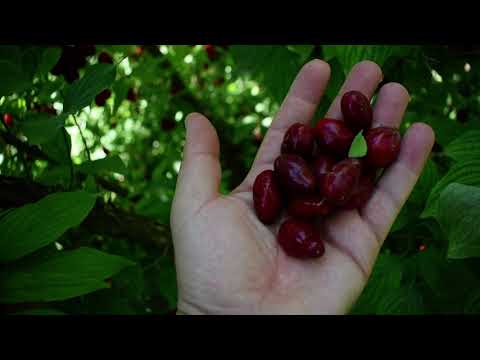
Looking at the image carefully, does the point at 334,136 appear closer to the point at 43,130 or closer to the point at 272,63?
the point at 272,63

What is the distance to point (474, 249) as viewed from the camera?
978 mm

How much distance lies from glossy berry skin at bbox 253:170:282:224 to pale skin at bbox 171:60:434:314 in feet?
0.09

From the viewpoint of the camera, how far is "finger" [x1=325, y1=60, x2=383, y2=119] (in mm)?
1571

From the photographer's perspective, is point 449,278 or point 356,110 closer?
point 449,278

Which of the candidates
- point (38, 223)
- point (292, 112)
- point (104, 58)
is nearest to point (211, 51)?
point (104, 58)

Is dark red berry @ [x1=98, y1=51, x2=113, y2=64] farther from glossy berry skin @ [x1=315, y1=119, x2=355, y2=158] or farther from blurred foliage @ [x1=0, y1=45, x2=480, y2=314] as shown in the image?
glossy berry skin @ [x1=315, y1=119, x2=355, y2=158]

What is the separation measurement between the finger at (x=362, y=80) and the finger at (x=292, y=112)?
0.08 meters

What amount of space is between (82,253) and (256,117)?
2.78 m

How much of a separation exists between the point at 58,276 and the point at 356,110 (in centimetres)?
111

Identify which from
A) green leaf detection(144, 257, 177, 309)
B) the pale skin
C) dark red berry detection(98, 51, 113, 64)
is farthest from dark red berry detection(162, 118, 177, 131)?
the pale skin

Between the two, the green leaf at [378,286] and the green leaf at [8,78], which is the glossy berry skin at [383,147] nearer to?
the green leaf at [378,286]

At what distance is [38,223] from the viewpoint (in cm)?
91

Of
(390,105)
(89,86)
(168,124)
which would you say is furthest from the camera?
(168,124)

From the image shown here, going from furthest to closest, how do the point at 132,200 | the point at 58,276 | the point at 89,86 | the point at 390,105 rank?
1. the point at 132,200
2. the point at 390,105
3. the point at 89,86
4. the point at 58,276
